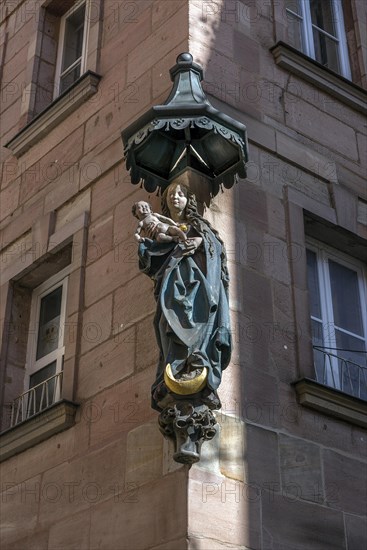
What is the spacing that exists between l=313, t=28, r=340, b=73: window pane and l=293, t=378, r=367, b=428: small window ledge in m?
4.46

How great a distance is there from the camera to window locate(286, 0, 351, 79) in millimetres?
10922

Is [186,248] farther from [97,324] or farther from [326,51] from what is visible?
[326,51]

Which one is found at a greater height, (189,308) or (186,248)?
(186,248)

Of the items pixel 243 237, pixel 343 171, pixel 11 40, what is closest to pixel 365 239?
pixel 343 171

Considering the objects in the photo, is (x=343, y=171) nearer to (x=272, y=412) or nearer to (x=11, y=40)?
(x=272, y=412)

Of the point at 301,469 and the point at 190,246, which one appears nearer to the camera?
the point at 190,246

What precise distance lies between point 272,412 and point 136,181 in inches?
85.6

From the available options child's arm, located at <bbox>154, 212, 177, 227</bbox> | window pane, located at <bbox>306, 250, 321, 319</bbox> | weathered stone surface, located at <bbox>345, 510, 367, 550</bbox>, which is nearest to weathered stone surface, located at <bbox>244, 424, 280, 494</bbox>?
weathered stone surface, located at <bbox>345, 510, 367, 550</bbox>

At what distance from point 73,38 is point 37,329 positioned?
4.11 m

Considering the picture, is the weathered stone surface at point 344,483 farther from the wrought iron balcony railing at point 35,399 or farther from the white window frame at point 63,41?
the white window frame at point 63,41

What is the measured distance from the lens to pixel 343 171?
9.79 meters

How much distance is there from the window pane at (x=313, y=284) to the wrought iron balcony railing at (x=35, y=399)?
2412 millimetres

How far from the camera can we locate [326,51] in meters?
11.2

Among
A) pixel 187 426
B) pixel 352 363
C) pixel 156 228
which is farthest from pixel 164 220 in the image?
pixel 352 363
